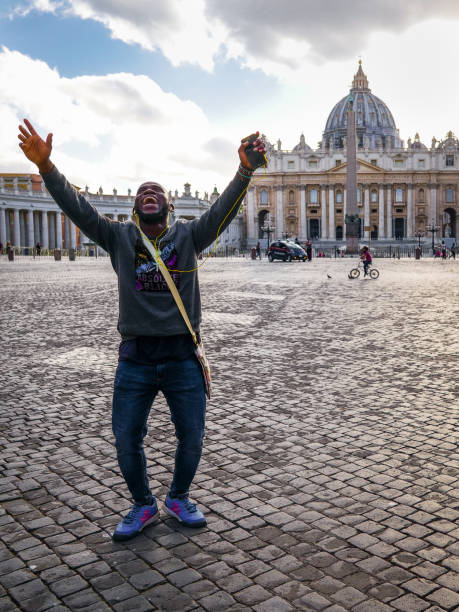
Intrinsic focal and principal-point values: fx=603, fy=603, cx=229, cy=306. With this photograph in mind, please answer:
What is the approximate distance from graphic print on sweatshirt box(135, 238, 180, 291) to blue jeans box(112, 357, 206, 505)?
41cm

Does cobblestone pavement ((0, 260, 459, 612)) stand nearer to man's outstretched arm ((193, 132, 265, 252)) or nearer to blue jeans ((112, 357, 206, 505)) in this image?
blue jeans ((112, 357, 206, 505))

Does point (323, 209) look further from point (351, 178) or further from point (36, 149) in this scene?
point (36, 149)

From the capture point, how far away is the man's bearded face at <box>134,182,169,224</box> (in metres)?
3.14

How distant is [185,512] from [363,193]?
97034mm

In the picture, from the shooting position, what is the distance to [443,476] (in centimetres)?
390

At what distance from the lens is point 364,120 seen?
113938 millimetres

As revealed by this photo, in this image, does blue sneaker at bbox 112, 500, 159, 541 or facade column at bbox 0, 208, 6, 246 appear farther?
facade column at bbox 0, 208, 6, 246

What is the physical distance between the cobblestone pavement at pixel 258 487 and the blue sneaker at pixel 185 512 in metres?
0.05

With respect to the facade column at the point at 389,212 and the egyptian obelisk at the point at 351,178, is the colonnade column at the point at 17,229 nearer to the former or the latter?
the egyptian obelisk at the point at 351,178

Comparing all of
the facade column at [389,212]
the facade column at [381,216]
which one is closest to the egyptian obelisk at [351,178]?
the facade column at [381,216]

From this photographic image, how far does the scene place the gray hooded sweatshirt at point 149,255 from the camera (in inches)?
121

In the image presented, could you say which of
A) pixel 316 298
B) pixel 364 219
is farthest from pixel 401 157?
pixel 316 298

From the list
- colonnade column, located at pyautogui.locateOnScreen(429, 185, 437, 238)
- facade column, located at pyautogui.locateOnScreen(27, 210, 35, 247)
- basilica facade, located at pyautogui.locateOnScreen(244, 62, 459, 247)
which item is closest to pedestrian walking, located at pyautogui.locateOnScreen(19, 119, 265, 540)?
facade column, located at pyautogui.locateOnScreen(27, 210, 35, 247)

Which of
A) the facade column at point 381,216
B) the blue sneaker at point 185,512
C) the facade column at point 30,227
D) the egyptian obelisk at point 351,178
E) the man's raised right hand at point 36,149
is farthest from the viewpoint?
the facade column at point 381,216
